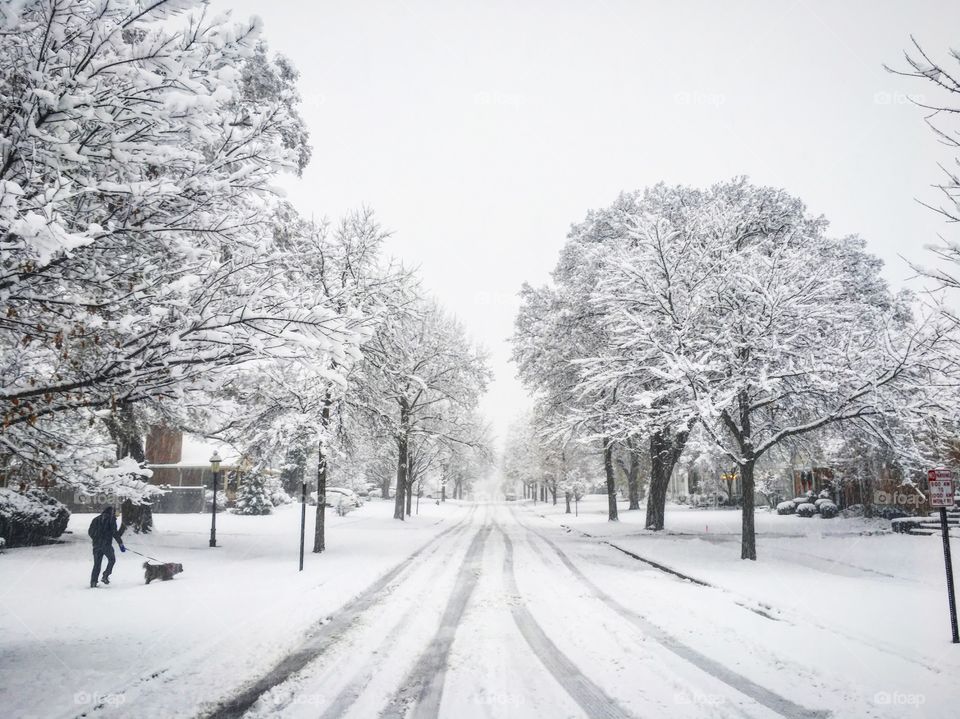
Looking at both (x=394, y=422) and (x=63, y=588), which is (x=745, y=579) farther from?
(x=63, y=588)

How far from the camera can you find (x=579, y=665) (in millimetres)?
5625

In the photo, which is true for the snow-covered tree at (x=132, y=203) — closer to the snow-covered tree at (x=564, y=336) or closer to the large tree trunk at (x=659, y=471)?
the snow-covered tree at (x=564, y=336)

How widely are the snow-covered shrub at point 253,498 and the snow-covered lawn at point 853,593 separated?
21593mm

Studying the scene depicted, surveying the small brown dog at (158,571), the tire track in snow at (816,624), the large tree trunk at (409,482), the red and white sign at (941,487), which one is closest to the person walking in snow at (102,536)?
the small brown dog at (158,571)

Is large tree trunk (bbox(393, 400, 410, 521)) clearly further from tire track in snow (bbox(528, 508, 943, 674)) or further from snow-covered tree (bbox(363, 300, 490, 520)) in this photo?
tire track in snow (bbox(528, 508, 943, 674))

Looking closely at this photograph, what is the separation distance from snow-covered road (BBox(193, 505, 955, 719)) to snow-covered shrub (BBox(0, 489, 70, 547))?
42.0 ft

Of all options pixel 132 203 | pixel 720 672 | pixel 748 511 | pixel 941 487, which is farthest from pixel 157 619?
pixel 748 511

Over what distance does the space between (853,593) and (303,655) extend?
9564 millimetres

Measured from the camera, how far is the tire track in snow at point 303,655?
4.64 m

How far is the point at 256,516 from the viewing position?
3025cm

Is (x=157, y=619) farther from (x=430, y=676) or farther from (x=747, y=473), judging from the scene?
(x=747, y=473)

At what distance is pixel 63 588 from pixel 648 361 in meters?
14.5

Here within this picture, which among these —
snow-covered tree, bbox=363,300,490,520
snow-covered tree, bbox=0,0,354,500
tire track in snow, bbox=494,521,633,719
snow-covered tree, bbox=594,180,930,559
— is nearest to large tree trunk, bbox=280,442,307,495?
snow-covered tree, bbox=363,300,490,520

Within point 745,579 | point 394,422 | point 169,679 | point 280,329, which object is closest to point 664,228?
point 745,579
